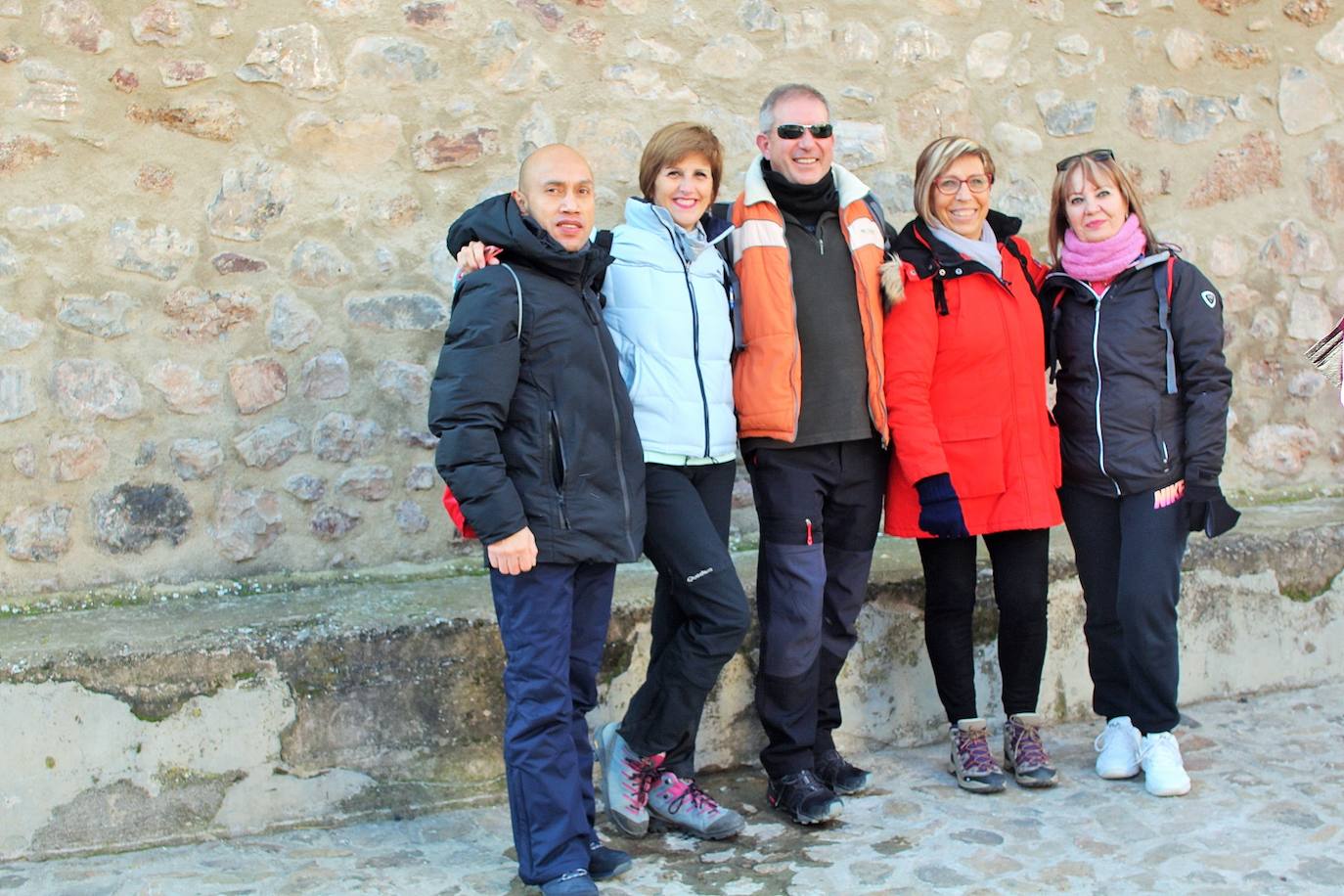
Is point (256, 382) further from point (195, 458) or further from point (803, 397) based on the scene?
point (803, 397)

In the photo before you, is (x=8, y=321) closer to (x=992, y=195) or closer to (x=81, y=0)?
(x=81, y=0)

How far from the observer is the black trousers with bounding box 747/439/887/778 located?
3.07m

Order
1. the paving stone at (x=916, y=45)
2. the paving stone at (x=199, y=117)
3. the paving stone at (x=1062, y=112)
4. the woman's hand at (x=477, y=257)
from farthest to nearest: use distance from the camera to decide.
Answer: the paving stone at (x=1062, y=112), the paving stone at (x=916, y=45), the paving stone at (x=199, y=117), the woman's hand at (x=477, y=257)

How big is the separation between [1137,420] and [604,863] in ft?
5.17

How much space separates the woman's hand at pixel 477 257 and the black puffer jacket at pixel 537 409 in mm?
23

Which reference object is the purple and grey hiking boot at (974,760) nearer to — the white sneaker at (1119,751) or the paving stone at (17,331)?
the white sneaker at (1119,751)

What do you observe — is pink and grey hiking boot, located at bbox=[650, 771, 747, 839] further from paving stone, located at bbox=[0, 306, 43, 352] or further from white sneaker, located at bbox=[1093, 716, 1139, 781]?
paving stone, located at bbox=[0, 306, 43, 352]

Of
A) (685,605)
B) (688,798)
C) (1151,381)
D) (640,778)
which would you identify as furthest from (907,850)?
(1151,381)

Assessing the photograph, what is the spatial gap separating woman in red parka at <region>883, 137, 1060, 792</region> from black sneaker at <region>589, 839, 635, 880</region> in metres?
0.93

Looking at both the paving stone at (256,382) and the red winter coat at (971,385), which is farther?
the paving stone at (256,382)

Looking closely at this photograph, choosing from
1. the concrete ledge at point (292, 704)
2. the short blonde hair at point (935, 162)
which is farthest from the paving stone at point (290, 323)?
the short blonde hair at point (935, 162)

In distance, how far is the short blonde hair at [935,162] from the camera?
3.22 metres

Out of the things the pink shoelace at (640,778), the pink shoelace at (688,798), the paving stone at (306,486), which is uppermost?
the paving stone at (306,486)

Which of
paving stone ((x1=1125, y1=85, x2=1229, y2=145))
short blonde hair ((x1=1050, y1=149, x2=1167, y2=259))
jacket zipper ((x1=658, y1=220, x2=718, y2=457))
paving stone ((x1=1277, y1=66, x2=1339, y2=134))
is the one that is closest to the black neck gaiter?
jacket zipper ((x1=658, y1=220, x2=718, y2=457))
